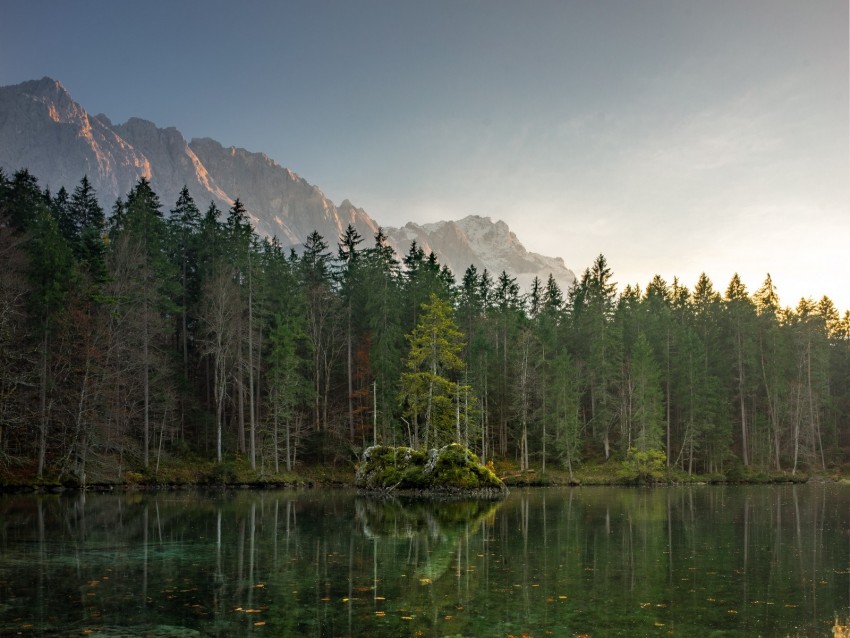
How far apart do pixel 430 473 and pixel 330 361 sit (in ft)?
65.8

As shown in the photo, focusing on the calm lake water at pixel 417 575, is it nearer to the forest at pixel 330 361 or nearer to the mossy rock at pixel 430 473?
the mossy rock at pixel 430 473

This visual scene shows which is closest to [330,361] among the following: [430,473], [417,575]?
[430,473]

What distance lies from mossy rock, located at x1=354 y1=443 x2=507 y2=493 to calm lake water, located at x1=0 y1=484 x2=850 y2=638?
14725 mm

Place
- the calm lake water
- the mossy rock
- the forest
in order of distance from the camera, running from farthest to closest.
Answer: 1. the mossy rock
2. the forest
3. the calm lake water

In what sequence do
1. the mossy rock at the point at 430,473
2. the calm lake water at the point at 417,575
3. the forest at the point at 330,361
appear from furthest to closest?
the mossy rock at the point at 430,473, the forest at the point at 330,361, the calm lake water at the point at 417,575

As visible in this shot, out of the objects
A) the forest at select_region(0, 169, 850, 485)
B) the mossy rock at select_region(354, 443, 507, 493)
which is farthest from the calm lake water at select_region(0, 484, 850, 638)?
the forest at select_region(0, 169, 850, 485)

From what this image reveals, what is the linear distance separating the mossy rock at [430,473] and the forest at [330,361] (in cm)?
629

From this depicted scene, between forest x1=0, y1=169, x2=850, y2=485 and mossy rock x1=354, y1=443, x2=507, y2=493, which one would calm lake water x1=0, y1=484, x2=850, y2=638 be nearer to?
mossy rock x1=354, y1=443, x2=507, y2=493

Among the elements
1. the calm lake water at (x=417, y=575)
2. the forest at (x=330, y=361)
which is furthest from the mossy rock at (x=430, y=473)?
the calm lake water at (x=417, y=575)

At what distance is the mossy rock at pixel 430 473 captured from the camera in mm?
41469

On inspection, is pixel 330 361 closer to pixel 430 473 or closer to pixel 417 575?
pixel 430 473

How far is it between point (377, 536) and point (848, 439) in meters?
82.4

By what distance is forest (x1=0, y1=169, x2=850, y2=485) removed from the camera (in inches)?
1555

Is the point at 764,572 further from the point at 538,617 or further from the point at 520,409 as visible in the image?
the point at 520,409
